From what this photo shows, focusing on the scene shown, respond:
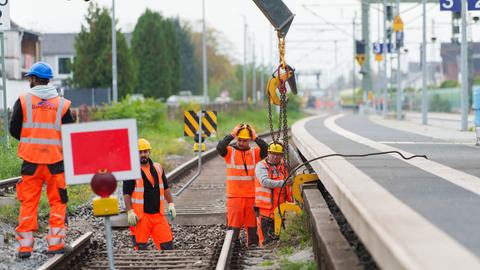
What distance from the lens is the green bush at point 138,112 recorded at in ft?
118

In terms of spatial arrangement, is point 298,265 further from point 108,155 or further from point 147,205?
point 147,205

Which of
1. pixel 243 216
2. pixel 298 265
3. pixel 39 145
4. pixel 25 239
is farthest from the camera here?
pixel 243 216

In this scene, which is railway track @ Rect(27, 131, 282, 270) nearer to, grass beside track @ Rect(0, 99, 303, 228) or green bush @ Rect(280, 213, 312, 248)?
green bush @ Rect(280, 213, 312, 248)

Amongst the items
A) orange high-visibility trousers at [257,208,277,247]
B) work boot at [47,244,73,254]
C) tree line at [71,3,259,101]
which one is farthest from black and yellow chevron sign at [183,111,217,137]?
tree line at [71,3,259,101]

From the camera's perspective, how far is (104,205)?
26.8 ft

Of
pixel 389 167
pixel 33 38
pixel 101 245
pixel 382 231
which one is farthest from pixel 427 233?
pixel 33 38

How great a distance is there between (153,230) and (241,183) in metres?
1.76

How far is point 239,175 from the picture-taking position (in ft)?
43.0

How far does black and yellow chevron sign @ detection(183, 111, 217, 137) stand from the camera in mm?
22016

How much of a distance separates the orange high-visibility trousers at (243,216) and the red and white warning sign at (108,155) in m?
4.81

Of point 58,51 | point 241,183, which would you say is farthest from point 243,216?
point 58,51

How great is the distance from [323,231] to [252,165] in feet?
15.3

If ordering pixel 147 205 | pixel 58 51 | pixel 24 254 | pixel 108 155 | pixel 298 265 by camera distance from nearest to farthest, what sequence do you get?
pixel 108 155 → pixel 298 265 → pixel 24 254 → pixel 147 205 → pixel 58 51

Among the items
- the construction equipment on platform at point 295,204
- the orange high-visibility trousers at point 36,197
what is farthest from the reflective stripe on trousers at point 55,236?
the construction equipment on platform at point 295,204
